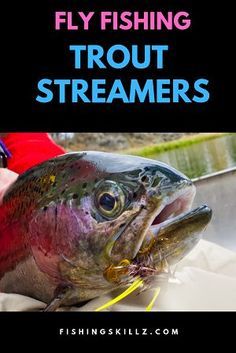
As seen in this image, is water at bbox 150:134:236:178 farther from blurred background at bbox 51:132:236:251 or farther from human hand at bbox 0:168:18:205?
human hand at bbox 0:168:18:205

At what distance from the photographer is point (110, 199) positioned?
1270 millimetres

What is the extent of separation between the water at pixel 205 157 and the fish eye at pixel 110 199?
4.69ft

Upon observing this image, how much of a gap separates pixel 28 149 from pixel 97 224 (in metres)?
1.05

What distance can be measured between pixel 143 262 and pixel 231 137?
1.88 m

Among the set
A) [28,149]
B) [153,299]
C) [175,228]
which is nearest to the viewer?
[175,228]

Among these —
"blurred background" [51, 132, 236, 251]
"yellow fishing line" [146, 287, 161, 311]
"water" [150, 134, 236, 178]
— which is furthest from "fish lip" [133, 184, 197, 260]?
"water" [150, 134, 236, 178]

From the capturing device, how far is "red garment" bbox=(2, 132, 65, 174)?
217cm

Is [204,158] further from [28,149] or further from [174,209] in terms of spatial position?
[174,209]

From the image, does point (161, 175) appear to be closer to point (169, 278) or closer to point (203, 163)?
point (169, 278)

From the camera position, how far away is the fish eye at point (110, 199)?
4.12 ft

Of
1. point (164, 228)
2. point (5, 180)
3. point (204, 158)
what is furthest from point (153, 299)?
point (204, 158)

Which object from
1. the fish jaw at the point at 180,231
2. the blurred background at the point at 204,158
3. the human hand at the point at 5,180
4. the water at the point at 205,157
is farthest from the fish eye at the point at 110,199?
the water at the point at 205,157

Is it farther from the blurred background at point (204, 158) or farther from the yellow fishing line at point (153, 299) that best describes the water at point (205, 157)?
the yellow fishing line at point (153, 299)

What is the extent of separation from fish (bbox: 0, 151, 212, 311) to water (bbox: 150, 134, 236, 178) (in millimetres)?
1377
